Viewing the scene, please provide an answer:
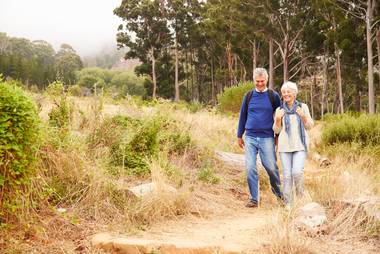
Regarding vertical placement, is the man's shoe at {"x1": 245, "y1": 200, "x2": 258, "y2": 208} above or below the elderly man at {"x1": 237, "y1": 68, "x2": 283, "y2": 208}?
below

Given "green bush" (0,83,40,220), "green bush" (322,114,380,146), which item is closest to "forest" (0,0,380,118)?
"green bush" (322,114,380,146)

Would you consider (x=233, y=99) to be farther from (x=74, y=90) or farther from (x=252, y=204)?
(x=252, y=204)

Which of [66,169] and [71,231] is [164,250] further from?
[66,169]

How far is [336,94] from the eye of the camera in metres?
37.0

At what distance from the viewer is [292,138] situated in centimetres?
504

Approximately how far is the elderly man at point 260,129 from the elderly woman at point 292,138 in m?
0.39

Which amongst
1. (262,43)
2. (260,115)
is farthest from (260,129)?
(262,43)

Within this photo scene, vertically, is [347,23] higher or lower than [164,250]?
higher

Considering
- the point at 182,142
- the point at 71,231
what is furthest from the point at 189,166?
the point at 71,231

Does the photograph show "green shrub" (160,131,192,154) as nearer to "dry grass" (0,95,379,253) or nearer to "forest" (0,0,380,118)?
"dry grass" (0,95,379,253)

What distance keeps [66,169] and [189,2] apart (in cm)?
3355

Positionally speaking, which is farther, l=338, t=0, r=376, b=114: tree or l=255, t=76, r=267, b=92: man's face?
l=338, t=0, r=376, b=114: tree

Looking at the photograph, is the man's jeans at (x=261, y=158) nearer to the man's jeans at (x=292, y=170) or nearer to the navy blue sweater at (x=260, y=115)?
the navy blue sweater at (x=260, y=115)

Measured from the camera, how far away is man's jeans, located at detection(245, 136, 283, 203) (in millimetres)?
5543
